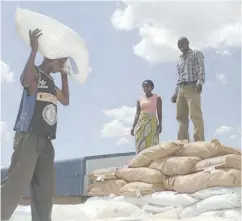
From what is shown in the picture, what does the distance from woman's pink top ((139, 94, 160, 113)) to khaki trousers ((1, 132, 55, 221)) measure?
98.5 inches

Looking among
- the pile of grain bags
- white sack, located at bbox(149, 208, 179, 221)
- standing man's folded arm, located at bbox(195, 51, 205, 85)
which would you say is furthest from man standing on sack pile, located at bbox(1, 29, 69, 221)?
standing man's folded arm, located at bbox(195, 51, 205, 85)

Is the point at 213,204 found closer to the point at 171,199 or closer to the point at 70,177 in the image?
the point at 171,199

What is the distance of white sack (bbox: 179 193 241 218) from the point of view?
9.24ft

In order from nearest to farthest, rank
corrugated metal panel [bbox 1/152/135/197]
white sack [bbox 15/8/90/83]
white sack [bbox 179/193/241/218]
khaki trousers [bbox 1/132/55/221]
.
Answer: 1. khaki trousers [bbox 1/132/55/221]
2. white sack [bbox 15/8/90/83]
3. white sack [bbox 179/193/241/218]
4. corrugated metal panel [bbox 1/152/135/197]

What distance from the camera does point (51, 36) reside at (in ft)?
6.50

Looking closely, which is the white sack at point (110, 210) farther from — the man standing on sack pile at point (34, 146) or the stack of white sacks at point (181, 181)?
the man standing on sack pile at point (34, 146)

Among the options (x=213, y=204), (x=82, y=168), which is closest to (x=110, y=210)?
(x=213, y=204)

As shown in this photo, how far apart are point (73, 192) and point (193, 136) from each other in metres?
1.30

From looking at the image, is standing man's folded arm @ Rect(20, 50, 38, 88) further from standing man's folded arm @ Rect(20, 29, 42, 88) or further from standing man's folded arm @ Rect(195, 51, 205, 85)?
standing man's folded arm @ Rect(195, 51, 205, 85)

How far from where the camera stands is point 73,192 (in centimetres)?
441

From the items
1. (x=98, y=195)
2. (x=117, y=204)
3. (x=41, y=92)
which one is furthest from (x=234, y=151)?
(x=41, y=92)

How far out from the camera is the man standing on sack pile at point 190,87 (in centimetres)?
400

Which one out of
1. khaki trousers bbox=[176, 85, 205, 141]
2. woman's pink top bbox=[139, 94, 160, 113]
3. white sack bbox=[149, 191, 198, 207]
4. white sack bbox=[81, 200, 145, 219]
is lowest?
white sack bbox=[81, 200, 145, 219]

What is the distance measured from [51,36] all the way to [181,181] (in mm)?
1573
